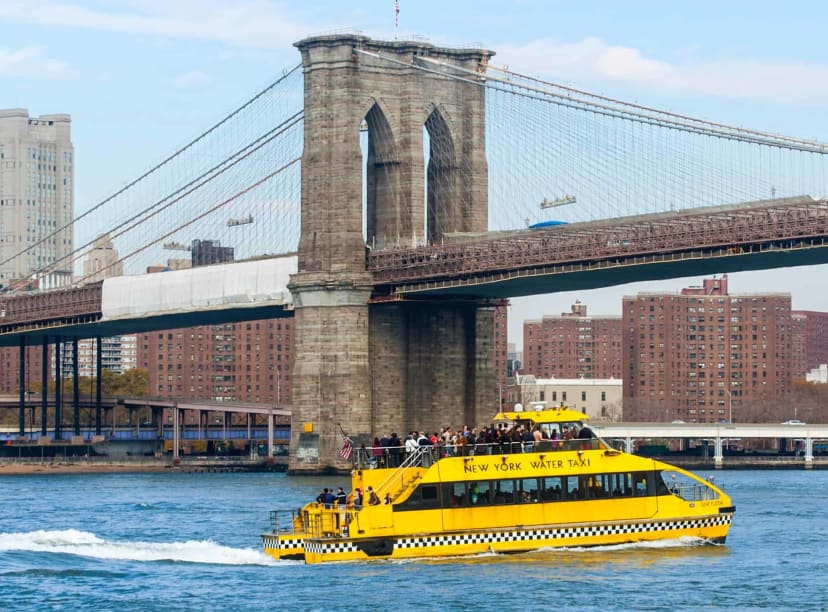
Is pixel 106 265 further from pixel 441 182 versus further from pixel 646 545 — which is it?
pixel 646 545

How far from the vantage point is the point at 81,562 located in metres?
49.7

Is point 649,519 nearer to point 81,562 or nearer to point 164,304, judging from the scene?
point 81,562

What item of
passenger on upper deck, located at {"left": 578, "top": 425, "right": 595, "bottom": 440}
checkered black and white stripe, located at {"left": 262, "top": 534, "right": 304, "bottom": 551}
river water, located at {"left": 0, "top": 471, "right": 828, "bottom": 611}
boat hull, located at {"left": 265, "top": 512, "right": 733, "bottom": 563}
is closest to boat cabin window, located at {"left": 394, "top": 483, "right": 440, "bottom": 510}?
boat hull, located at {"left": 265, "top": 512, "right": 733, "bottom": 563}

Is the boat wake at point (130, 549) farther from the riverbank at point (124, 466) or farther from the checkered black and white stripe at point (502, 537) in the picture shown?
the riverbank at point (124, 466)

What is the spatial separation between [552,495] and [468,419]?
2302 inches

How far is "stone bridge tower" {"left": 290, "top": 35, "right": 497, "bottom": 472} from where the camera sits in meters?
101

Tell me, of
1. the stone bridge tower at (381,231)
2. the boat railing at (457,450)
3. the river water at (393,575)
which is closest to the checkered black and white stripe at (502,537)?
the river water at (393,575)

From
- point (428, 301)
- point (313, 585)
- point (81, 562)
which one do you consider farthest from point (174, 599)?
point (428, 301)

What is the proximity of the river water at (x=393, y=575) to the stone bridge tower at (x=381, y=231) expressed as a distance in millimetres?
39353


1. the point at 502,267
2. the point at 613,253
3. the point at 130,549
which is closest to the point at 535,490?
the point at 130,549

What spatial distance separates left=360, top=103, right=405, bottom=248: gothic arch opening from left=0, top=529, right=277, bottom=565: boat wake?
51126 millimetres

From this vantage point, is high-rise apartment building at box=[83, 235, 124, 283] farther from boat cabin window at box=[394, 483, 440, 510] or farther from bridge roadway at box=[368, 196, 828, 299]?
boat cabin window at box=[394, 483, 440, 510]

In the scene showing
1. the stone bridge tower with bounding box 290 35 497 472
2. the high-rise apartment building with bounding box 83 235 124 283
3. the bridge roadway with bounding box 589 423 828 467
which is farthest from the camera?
the bridge roadway with bounding box 589 423 828 467

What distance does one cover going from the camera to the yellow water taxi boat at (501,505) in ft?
155
